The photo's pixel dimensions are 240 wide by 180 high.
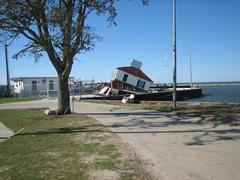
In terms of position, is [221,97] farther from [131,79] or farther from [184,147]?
[184,147]

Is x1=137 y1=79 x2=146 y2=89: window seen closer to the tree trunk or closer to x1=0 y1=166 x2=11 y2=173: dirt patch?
the tree trunk

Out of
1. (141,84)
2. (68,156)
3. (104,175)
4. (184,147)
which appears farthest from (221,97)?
(104,175)

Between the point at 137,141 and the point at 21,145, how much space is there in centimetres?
355

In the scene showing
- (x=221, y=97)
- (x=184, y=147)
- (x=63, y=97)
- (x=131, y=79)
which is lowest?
(x=221, y=97)

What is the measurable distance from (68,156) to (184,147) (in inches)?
124

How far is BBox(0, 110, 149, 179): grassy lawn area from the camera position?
7031mm

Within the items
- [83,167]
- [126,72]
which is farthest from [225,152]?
[126,72]

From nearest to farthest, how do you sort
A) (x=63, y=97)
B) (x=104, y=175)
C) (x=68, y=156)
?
(x=104, y=175) → (x=68, y=156) → (x=63, y=97)

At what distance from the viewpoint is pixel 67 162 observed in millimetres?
7977

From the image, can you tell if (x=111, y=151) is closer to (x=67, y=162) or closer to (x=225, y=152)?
(x=67, y=162)

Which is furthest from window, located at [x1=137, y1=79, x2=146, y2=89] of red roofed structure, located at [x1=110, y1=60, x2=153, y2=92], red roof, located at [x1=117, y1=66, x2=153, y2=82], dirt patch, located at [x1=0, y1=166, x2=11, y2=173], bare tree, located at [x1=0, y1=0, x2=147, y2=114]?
dirt patch, located at [x1=0, y1=166, x2=11, y2=173]

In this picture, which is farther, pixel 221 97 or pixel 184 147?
pixel 221 97

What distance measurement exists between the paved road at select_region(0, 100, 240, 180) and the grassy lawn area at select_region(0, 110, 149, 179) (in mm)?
480

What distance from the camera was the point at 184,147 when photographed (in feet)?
30.6
